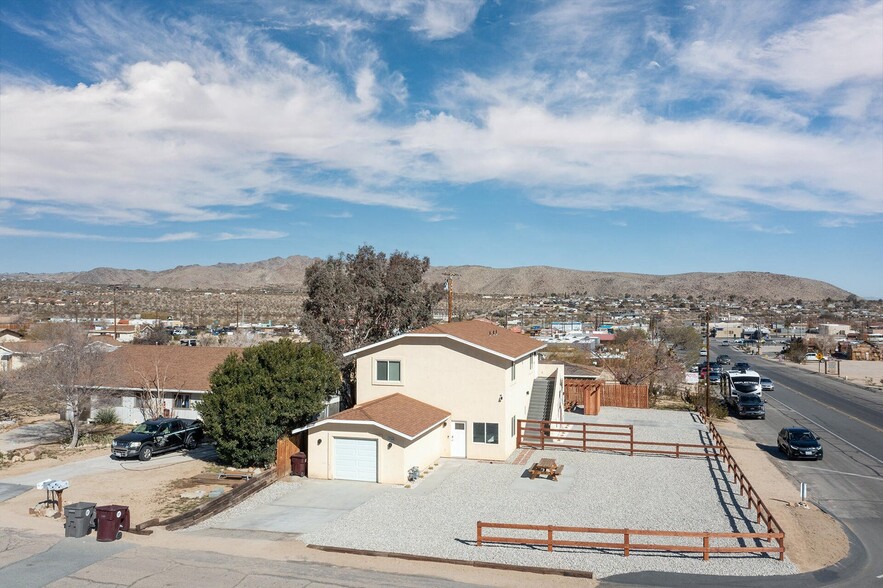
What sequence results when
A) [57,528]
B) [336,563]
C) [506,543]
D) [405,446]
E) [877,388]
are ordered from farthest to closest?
1. [877,388]
2. [405,446]
3. [57,528]
4. [506,543]
5. [336,563]

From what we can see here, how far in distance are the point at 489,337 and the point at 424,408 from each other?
5.49 m

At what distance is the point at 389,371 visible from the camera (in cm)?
2933

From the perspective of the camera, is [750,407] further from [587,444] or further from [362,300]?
[362,300]

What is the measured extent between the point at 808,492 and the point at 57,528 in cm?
2537

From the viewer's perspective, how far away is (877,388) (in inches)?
2210

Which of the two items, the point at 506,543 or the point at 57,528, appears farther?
the point at 57,528

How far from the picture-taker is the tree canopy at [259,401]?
25719 mm

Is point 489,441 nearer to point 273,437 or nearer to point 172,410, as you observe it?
point 273,437

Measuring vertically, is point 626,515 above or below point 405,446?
below

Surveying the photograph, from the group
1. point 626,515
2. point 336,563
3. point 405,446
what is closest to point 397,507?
point 405,446

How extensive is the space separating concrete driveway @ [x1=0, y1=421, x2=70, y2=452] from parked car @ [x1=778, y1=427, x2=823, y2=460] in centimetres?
3553

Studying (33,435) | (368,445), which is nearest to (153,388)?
(33,435)

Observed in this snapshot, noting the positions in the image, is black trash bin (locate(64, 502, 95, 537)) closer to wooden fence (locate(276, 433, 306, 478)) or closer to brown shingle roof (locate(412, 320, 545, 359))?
wooden fence (locate(276, 433, 306, 478))

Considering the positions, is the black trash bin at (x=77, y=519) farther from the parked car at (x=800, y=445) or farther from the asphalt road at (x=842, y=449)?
the parked car at (x=800, y=445)
